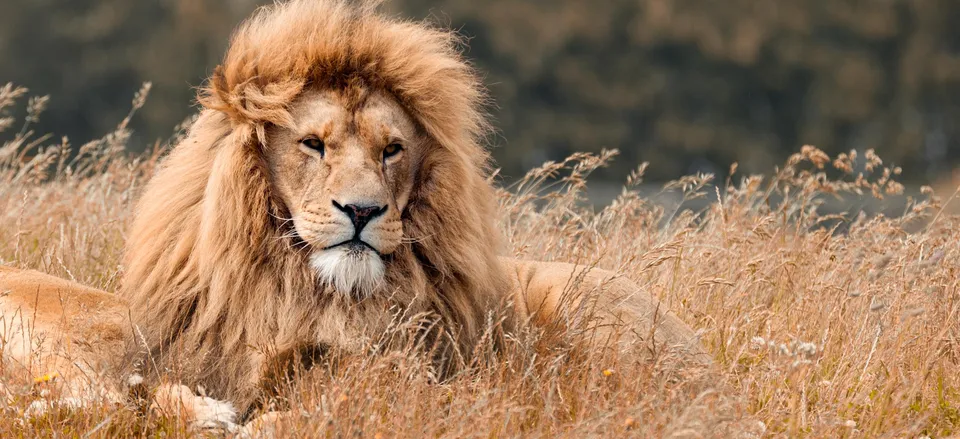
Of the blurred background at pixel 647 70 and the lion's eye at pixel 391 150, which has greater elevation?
the blurred background at pixel 647 70

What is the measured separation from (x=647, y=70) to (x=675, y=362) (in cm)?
2771

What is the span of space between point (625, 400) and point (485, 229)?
109 cm

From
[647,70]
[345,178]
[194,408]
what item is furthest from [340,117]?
[647,70]

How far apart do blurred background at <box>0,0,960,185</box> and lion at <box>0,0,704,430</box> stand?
23.5 m

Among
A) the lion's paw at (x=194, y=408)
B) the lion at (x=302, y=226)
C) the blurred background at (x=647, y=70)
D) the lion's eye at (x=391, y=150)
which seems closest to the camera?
the lion's paw at (x=194, y=408)

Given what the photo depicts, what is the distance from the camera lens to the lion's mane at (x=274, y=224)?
4512mm

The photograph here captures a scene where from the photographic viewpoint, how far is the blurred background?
29547 mm

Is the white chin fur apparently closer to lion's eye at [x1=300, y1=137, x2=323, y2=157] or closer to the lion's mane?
the lion's mane

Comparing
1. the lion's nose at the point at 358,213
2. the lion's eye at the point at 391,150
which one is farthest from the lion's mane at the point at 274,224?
the lion's nose at the point at 358,213

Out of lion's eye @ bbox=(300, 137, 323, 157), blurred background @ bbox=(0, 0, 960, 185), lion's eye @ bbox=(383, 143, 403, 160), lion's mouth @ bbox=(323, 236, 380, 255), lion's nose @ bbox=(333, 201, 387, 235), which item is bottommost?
lion's mouth @ bbox=(323, 236, 380, 255)

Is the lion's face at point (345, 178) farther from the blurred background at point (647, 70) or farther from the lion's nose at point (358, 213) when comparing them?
the blurred background at point (647, 70)

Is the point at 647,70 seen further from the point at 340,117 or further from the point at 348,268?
the point at 348,268

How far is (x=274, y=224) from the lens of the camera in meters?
4.58

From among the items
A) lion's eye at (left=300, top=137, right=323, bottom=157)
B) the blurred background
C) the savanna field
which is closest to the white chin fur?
the savanna field
